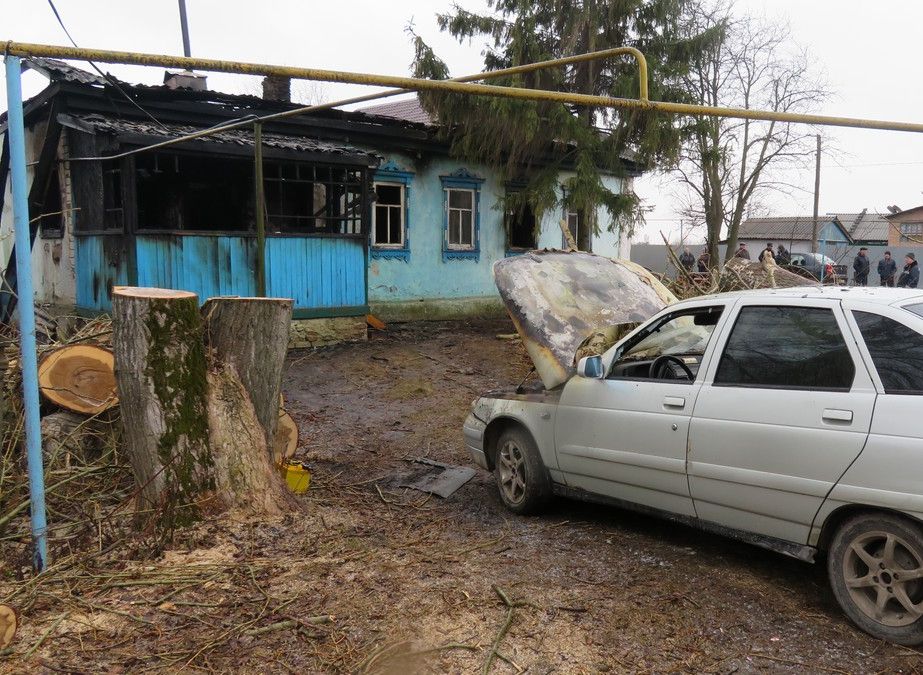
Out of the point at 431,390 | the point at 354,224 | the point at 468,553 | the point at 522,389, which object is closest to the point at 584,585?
the point at 468,553

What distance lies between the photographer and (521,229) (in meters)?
17.8

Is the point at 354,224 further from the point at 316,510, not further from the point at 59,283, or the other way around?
the point at 316,510

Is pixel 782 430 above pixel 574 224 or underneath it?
underneath

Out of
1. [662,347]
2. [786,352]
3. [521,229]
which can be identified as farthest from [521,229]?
[786,352]

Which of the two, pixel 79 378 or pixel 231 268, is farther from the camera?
pixel 231 268

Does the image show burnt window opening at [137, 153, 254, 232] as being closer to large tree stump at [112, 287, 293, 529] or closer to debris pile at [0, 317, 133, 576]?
debris pile at [0, 317, 133, 576]

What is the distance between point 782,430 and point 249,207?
11895mm

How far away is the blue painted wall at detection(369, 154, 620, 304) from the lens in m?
15.4

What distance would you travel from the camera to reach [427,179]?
1579cm

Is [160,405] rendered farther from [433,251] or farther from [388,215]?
[433,251]

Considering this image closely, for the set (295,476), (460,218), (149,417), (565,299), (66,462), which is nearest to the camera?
(149,417)

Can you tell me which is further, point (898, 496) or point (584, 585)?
point (584, 585)

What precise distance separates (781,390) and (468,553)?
1990 millimetres

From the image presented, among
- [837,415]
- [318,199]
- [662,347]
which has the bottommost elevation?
[837,415]
